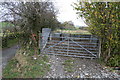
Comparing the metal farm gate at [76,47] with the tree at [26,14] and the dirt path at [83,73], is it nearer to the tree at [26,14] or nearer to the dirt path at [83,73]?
the tree at [26,14]

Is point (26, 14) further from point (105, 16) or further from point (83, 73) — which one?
point (83, 73)

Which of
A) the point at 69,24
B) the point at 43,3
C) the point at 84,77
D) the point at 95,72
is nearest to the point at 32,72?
the point at 84,77

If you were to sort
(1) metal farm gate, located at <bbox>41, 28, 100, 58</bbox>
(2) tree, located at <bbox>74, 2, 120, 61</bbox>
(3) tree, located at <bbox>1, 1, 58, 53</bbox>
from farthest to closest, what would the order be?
1. (1) metal farm gate, located at <bbox>41, 28, 100, 58</bbox>
2. (3) tree, located at <bbox>1, 1, 58, 53</bbox>
3. (2) tree, located at <bbox>74, 2, 120, 61</bbox>

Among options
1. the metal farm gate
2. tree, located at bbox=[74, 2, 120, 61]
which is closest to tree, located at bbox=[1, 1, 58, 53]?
the metal farm gate

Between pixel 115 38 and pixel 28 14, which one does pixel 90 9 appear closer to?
pixel 115 38

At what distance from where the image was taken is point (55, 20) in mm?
5805

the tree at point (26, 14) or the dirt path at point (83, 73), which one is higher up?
the tree at point (26, 14)

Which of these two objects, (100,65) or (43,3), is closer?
(100,65)

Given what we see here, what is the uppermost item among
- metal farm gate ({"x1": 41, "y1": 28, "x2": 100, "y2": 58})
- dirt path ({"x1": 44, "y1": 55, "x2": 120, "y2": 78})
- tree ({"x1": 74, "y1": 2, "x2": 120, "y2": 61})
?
tree ({"x1": 74, "y1": 2, "x2": 120, "y2": 61})

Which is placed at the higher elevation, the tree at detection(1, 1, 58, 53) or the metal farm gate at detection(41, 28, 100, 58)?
the tree at detection(1, 1, 58, 53)

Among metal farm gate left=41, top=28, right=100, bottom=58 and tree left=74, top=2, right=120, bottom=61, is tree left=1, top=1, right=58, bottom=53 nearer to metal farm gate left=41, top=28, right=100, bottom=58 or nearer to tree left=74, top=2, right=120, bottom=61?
metal farm gate left=41, top=28, right=100, bottom=58

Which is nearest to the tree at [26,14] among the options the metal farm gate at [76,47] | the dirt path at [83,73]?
the metal farm gate at [76,47]

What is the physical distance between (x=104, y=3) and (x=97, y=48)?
5.96 feet

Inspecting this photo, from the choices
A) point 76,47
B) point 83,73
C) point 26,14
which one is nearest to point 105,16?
point 83,73
